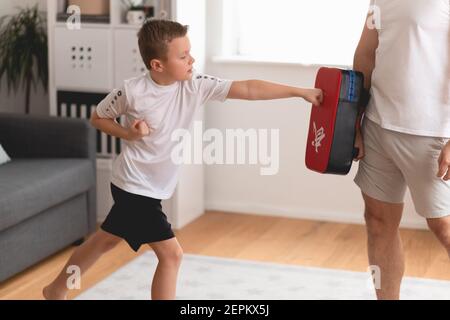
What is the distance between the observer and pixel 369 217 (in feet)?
8.75

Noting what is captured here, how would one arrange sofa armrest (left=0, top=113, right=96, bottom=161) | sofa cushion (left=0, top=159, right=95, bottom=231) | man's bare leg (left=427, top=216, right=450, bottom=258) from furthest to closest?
1. sofa armrest (left=0, top=113, right=96, bottom=161)
2. sofa cushion (left=0, top=159, right=95, bottom=231)
3. man's bare leg (left=427, top=216, right=450, bottom=258)

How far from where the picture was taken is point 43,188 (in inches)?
142

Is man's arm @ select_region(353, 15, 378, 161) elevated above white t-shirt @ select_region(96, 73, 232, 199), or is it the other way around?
man's arm @ select_region(353, 15, 378, 161)

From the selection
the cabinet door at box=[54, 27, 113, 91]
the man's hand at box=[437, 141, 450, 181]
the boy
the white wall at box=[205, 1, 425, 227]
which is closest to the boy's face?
the boy

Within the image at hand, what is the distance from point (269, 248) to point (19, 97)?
1.71 meters

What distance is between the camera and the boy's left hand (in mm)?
2600

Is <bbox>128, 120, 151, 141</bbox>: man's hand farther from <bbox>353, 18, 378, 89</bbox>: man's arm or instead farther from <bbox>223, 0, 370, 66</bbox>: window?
<bbox>223, 0, 370, 66</bbox>: window

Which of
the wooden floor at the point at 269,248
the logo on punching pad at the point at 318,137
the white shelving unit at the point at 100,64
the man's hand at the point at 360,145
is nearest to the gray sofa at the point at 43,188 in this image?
the wooden floor at the point at 269,248

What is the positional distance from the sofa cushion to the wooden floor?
0.29 m

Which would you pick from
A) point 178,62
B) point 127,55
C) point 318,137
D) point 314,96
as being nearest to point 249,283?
point 318,137

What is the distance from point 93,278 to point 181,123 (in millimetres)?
1211

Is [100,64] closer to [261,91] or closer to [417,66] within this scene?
[261,91]
